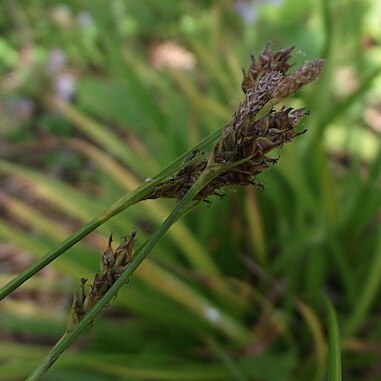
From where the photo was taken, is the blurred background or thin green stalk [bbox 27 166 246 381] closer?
thin green stalk [bbox 27 166 246 381]

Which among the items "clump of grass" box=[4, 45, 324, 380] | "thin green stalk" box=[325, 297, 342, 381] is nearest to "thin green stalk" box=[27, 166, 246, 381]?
"clump of grass" box=[4, 45, 324, 380]

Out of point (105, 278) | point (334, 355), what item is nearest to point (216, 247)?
point (334, 355)

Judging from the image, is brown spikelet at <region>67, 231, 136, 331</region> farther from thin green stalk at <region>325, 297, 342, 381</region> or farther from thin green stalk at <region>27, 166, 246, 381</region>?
thin green stalk at <region>325, 297, 342, 381</region>

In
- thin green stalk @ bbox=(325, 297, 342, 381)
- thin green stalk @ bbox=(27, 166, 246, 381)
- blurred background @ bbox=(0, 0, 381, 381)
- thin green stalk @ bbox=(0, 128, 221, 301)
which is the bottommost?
thin green stalk @ bbox=(325, 297, 342, 381)

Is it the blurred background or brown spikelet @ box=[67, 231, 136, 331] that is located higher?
the blurred background

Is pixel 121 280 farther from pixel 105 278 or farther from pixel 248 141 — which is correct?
pixel 248 141

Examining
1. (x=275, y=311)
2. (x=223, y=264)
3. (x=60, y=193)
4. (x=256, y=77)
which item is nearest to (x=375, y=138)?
(x=223, y=264)

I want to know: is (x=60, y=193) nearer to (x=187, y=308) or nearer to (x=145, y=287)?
(x=145, y=287)

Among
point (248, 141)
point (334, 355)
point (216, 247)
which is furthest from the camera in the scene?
point (216, 247)

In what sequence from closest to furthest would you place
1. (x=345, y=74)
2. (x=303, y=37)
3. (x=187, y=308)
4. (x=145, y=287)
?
(x=187, y=308), (x=145, y=287), (x=303, y=37), (x=345, y=74)

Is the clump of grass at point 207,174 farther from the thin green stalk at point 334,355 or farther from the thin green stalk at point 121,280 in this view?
the thin green stalk at point 334,355

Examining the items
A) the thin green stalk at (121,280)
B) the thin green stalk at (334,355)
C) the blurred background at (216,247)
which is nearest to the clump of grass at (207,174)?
the thin green stalk at (121,280)
